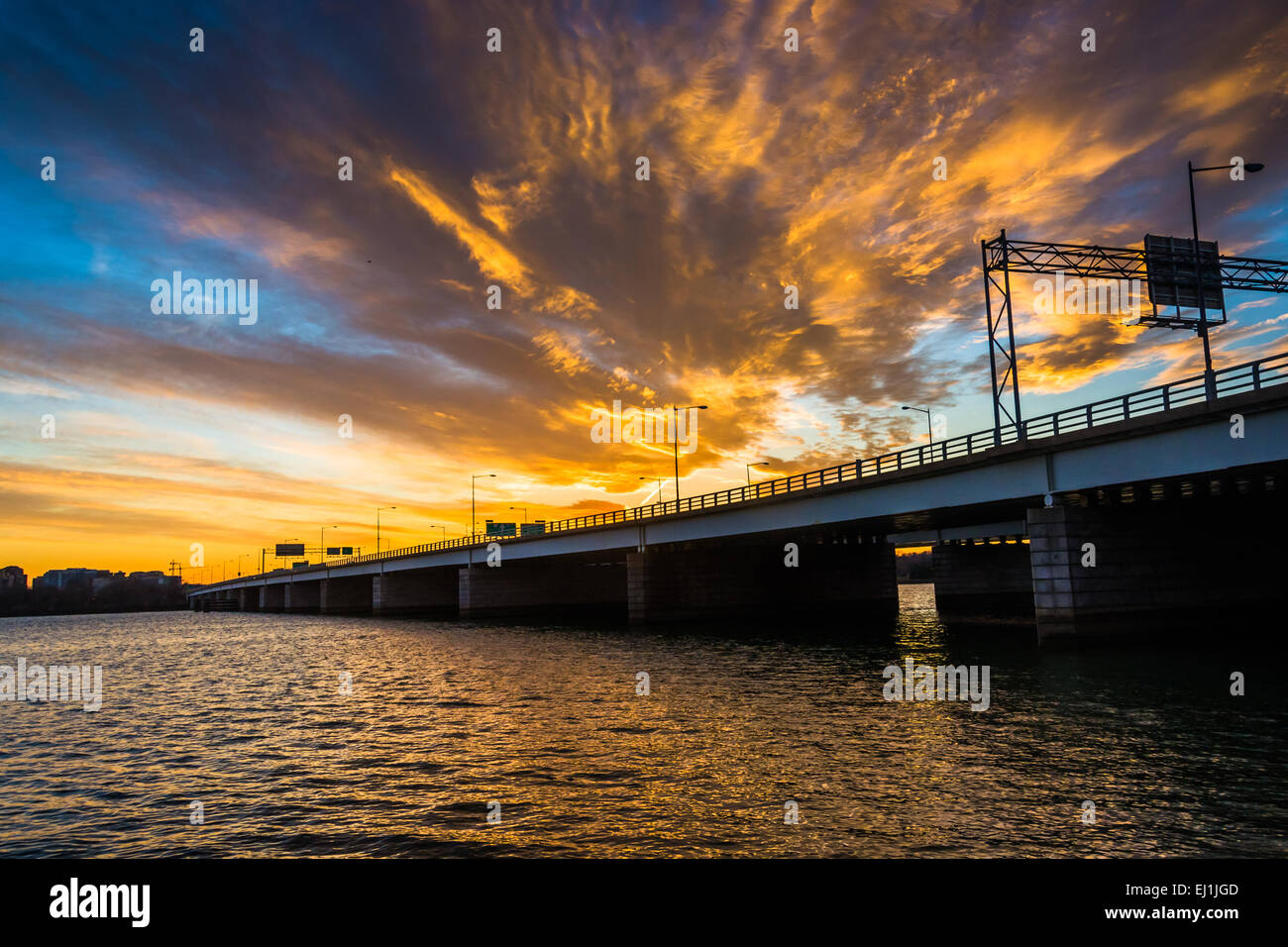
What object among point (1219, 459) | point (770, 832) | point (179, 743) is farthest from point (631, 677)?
point (1219, 459)

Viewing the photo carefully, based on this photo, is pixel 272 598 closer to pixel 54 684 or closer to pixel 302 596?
pixel 302 596

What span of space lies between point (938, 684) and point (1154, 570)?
15.3m

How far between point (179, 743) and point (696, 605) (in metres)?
54.1

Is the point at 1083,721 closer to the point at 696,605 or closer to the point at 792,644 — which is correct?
the point at 792,644

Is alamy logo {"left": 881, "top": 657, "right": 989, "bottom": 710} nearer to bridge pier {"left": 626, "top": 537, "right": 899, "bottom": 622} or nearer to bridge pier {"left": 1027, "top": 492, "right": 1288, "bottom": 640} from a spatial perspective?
bridge pier {"left": 1027, "top": 492, "right": 1288, "bottom": 640}

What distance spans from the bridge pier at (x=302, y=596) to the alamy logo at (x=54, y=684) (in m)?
117

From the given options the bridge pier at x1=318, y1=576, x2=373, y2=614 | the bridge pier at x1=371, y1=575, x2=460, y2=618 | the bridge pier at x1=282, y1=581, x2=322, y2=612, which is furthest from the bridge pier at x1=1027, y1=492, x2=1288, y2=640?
the bridge pier at x1=282, y1=581, x2=322, y2=612

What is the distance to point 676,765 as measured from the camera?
15.6 metres

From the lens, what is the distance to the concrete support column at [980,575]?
90.1 meters

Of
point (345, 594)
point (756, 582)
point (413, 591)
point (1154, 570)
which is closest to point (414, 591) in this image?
point (413, 591)

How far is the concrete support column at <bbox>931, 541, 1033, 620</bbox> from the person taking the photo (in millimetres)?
90125

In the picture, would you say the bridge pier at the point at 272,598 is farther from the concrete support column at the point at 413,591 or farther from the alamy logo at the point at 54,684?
the alamy logo at the point at 54,684
